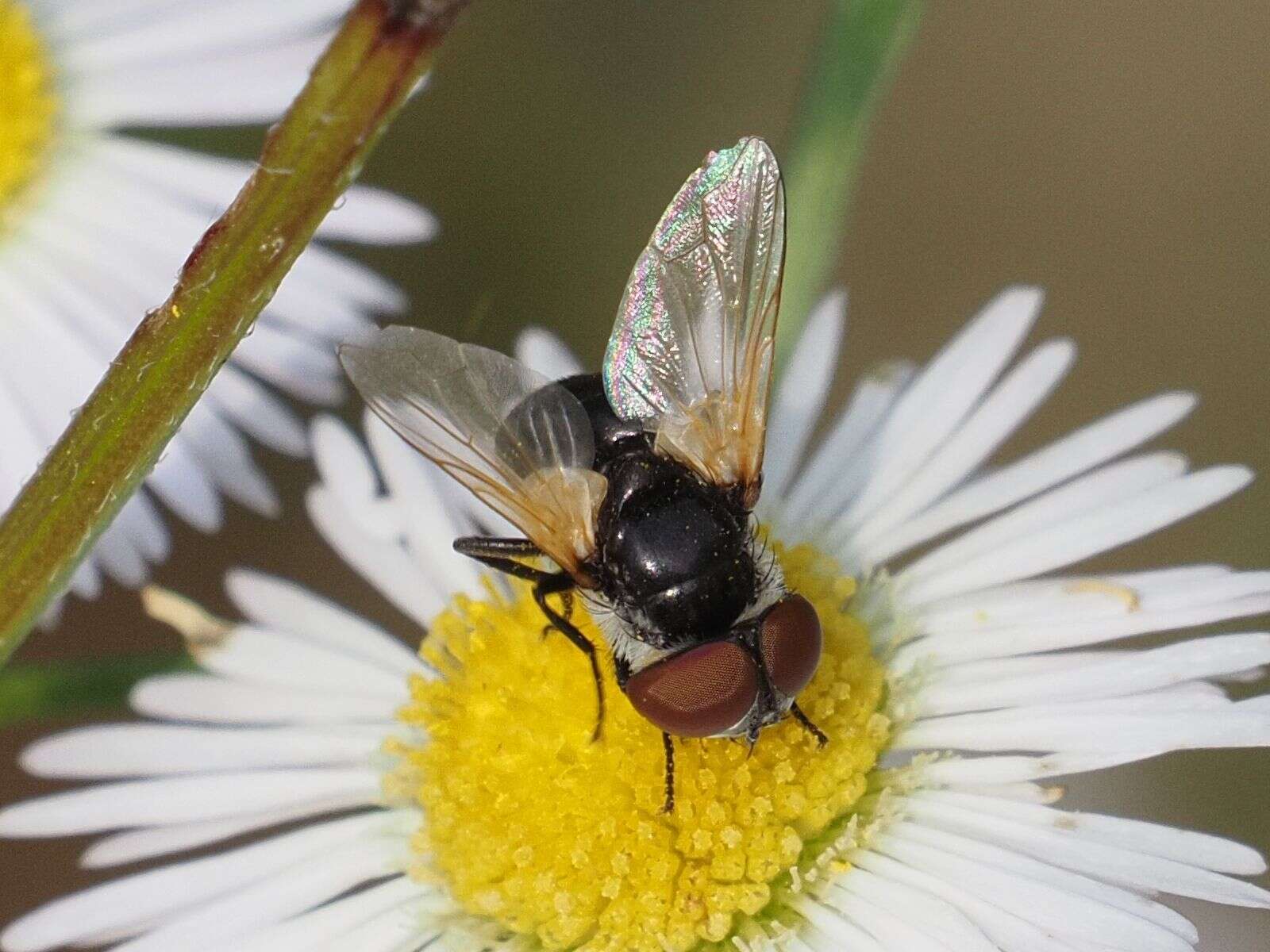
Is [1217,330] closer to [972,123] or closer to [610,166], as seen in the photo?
[972,123]

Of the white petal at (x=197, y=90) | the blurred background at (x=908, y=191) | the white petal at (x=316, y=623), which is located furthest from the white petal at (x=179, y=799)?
the blurred background at (x=908, y=191)

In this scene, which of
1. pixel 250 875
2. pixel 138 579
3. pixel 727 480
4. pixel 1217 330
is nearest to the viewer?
pixel 727 480

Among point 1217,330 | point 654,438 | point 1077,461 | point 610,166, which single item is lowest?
point 1077,461

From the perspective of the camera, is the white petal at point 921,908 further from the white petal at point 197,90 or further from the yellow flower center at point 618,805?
the white petal at point 197,90

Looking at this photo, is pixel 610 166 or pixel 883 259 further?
pixel 883 259

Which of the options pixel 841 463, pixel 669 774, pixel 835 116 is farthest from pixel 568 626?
pixel 835 116

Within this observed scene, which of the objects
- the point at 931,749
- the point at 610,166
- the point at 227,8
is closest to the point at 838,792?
the point at 931,749

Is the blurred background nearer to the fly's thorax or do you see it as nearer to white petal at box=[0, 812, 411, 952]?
white petal at box=[0, 812, 411, 952]

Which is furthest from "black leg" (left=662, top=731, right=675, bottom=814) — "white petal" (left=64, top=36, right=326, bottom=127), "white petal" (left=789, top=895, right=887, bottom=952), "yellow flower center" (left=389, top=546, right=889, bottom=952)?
"white petal" (left=64, top=36, right=326, bottom=127)
